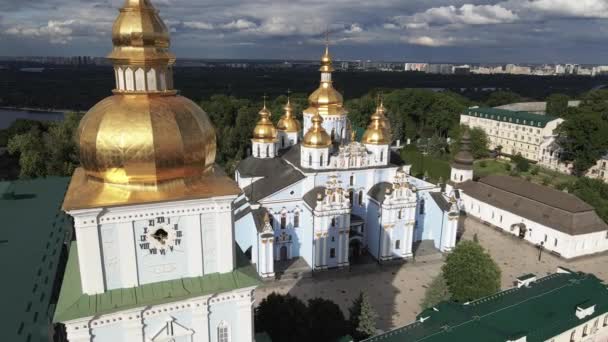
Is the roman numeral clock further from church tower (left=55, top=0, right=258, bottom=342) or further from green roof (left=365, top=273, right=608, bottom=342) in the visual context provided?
green roof (left=365, top=273, right=608, bottom=342)

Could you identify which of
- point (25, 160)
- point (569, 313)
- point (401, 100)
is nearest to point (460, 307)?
point (569, 313)

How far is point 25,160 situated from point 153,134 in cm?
3196

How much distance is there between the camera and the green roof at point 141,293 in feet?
24.1

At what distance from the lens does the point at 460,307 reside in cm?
1556

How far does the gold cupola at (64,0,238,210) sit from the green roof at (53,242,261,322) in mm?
1567

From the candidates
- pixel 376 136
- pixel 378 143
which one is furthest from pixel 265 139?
pixel 378 143

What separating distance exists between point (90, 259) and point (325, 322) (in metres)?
8.72

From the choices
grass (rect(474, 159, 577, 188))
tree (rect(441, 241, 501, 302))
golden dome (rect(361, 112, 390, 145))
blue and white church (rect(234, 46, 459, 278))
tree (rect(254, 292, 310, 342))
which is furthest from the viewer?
grass (rect(474, 159, 577, 188))

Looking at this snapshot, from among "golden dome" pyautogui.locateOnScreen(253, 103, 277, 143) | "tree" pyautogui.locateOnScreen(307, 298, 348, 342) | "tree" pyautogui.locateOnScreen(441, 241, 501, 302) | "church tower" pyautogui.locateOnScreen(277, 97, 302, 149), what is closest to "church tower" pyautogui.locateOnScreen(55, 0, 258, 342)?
"tree" pyautogui.locateOnScreen(307, 298, 348, 342)

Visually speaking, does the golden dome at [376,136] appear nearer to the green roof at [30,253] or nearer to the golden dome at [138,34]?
the green roof at [30,253]

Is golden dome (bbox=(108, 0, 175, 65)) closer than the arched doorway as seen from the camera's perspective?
Yes

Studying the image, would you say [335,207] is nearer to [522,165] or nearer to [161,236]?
[161,236]

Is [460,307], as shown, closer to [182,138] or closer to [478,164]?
[182,138]

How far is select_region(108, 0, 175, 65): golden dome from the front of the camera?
738 cm
